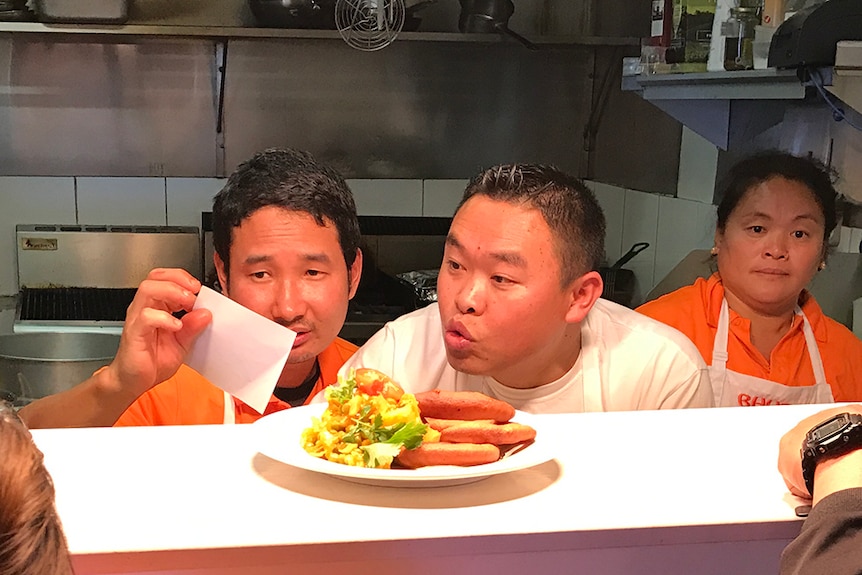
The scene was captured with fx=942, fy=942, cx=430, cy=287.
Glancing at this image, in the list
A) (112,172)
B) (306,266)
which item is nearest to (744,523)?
(306,266)

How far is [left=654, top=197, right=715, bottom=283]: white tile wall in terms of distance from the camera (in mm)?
2443

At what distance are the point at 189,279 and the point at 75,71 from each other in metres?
2.11

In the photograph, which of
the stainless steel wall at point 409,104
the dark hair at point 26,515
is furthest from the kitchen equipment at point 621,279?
the dark hair at point 26,515

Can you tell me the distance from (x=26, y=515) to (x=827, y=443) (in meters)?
0.58

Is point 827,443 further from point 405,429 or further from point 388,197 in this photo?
point 388,197

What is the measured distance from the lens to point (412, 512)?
722mm

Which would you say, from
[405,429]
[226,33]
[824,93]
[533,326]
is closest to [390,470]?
[405,429]

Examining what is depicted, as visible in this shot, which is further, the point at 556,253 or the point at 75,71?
the point at 75,71

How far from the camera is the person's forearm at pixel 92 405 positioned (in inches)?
48.3

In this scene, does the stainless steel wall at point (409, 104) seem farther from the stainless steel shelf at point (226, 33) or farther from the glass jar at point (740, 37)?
the glass jar at point (740, 37)

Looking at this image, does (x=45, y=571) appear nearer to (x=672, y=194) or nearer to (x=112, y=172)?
(x=672, y=194)

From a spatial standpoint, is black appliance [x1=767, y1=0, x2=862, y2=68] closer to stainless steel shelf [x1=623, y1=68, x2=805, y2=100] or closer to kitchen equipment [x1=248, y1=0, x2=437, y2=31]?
stainless steel shelf [x1=623, y1=68, x2=805, y2=100]

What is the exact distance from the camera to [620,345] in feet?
4.44

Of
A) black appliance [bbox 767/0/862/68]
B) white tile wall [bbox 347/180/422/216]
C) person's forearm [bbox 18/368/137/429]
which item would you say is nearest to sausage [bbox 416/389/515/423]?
person's forearm [bbox 18/368/137/429]
